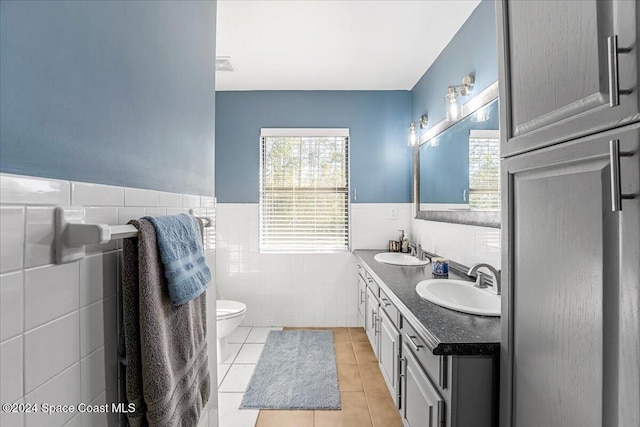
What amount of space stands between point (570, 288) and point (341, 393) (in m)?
1.87

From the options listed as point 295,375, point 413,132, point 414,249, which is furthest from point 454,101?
point 295,375

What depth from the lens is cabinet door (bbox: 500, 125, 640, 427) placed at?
0.59 metres

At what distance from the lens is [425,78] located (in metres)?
3.00

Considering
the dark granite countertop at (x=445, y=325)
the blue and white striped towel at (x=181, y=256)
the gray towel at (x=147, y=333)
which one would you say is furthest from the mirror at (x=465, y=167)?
the gray towel at (x=147, y=333)

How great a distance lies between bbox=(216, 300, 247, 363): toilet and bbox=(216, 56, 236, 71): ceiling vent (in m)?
2.13

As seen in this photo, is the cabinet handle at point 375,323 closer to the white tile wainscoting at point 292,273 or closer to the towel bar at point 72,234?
the white tile wainscoting at point 292,273

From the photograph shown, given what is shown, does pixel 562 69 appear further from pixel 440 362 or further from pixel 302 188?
pixel 302 188

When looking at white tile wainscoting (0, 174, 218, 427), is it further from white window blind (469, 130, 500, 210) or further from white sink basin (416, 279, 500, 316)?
white window blind (469, 130, 500, 210)

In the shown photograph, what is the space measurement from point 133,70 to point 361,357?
2603 millimetres

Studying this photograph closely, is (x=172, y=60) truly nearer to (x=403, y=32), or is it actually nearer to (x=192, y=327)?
(x=192, y=327)

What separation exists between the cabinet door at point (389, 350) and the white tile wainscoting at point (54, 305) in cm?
137

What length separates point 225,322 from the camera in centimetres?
250

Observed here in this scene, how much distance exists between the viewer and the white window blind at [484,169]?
182 centimetres

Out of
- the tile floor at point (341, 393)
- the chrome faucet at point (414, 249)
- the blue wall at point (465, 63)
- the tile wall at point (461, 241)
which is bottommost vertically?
the tile floor at point (341, 393)
